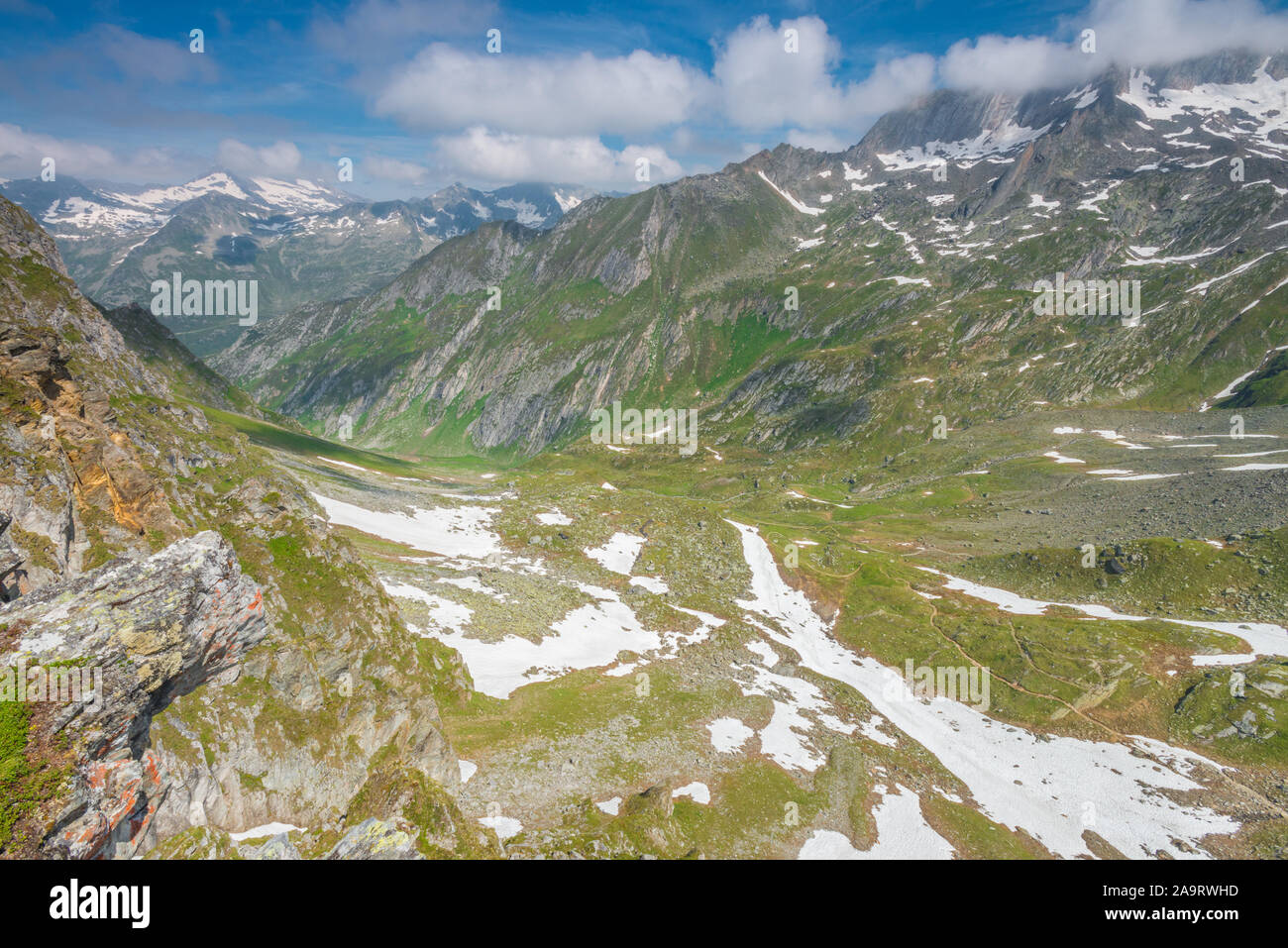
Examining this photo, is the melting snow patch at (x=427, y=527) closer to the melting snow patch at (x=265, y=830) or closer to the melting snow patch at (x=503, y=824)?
the melting snow patch at (x=503, y=824)

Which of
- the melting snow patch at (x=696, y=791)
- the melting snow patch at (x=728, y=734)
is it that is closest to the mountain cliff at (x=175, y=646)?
the melting snow patch at (x=696, y=791)

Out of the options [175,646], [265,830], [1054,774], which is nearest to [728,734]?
[1054,774]

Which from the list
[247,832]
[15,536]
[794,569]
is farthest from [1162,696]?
[15,536]

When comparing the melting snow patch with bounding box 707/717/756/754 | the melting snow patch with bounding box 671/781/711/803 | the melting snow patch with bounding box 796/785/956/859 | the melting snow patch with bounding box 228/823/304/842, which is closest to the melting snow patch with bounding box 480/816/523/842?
the melting snow patch with bounding box 228/823/304/842

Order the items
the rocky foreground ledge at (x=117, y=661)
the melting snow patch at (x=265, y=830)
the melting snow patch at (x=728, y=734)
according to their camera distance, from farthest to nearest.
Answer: the melting snow patch at (x=728, y=734) < the melting snow patch at (x=265, y=830) < the rocky foreground ledge at (x=117, y=661)

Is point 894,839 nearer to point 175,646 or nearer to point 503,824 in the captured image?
point 503,824

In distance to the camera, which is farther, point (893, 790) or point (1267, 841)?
point (893, 790)

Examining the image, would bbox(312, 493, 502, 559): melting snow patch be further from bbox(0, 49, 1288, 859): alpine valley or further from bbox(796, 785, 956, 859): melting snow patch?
bbox(796, 785, 956, 859): melting snow patch

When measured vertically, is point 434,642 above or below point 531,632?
above
